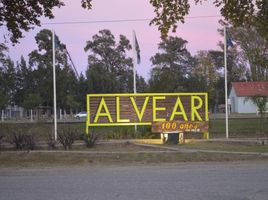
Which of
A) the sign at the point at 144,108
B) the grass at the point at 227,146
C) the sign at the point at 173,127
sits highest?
the sign at the point at 144,108

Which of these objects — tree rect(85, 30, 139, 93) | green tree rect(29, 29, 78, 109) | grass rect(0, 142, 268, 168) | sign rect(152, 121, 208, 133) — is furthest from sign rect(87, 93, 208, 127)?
tree rect(85, 30, 139, 93)

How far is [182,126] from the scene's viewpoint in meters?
26.2

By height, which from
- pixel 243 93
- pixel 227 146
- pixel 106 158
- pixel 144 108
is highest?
pixel 243 93

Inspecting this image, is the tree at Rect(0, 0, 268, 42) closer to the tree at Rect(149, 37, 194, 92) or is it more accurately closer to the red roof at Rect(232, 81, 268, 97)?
the red roof at Rect(232, 81, 268, 97)

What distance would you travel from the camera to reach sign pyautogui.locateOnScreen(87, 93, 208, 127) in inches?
1110

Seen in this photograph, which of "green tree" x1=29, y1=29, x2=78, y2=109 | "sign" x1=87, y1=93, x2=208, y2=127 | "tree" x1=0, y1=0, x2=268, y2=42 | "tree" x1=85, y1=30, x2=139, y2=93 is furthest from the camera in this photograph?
"tree" x1=85, y1=30, x2=139, y2=93

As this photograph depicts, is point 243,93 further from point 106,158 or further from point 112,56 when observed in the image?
point 106,158

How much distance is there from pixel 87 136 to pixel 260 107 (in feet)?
46.8

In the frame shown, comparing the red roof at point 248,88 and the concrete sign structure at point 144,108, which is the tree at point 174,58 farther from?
the concrete sign structure at point 144,108

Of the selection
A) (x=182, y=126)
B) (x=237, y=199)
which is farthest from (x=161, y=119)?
(x=237, y=199)

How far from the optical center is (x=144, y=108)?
28.4 metres

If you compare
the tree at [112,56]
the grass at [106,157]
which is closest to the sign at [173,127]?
the grass at [106,157]

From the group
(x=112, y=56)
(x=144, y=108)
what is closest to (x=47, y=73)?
(x=112, y=56)

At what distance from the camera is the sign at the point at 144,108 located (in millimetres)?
28203
